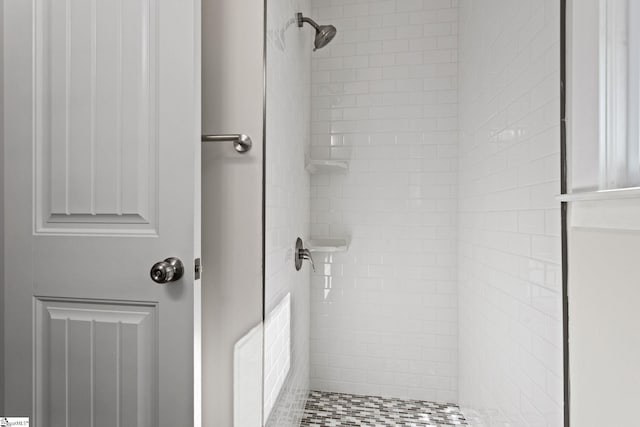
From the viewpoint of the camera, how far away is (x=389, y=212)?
7.27 ft

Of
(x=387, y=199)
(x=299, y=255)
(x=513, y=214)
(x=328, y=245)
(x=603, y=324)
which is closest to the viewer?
(x=603, y=324)

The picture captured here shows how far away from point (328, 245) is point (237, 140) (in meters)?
1.11

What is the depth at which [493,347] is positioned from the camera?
1487 millimetres

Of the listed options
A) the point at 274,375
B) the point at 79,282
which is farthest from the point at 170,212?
the point at 274,375

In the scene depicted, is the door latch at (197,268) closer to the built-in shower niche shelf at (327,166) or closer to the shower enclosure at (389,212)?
the shower enclosure at (389,212)

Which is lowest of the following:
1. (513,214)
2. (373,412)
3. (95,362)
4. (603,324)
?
(373,412)

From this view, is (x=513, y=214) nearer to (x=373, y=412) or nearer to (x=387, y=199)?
(x=387, y=199)

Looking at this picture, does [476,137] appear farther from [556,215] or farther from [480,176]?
[556,215]

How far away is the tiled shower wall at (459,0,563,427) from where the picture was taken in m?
1.04

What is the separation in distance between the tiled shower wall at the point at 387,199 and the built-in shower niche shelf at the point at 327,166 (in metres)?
0.05

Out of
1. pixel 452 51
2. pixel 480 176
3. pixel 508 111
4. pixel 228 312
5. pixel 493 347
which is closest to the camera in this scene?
pixel 228 312

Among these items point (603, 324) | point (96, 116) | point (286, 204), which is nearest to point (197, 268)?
point (96, 116)

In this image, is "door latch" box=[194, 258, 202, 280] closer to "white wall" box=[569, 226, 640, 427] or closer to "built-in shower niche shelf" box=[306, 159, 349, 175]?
"white wall" box=[569, 226, 640, 427]

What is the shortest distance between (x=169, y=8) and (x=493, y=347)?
5.42ft
